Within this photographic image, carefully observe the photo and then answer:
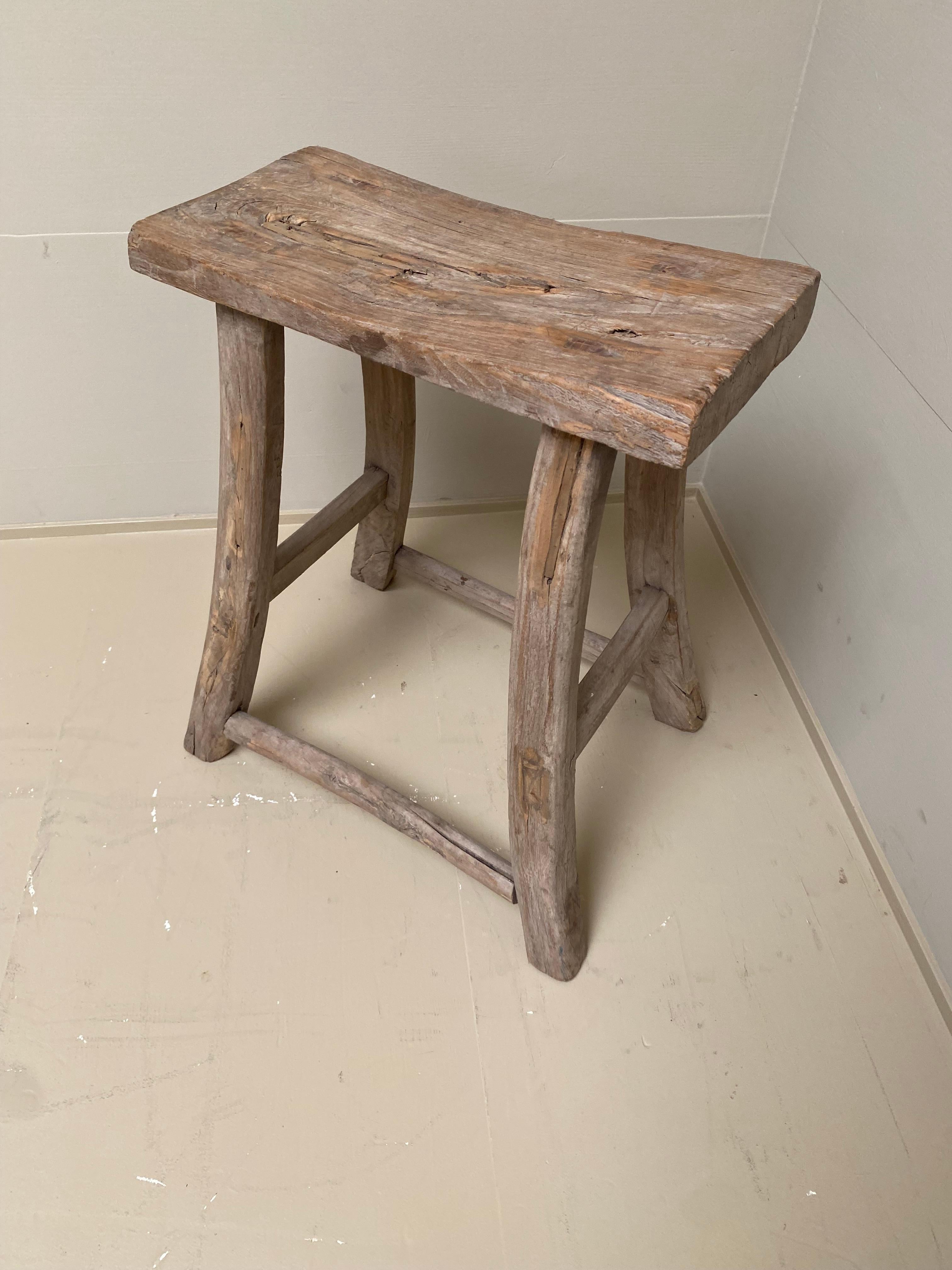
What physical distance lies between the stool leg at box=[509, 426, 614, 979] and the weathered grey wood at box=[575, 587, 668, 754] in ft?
0.21

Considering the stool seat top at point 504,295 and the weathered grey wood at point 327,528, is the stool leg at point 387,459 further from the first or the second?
the stool seat top at point 504,295

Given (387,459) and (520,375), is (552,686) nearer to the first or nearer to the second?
(520,375)

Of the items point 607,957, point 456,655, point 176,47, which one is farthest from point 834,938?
point 176,47

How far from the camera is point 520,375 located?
3.10 ft

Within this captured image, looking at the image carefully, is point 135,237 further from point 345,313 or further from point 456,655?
point 456,655

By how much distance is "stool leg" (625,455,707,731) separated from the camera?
4.73 feet

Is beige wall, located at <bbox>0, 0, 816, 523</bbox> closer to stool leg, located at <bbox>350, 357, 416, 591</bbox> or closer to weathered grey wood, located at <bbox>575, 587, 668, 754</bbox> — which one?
stool leg, located at <bbox>350, 357, 416, 591</bbox>

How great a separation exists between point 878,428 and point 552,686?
0.79 m

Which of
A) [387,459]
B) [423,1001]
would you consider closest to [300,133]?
[387,459]

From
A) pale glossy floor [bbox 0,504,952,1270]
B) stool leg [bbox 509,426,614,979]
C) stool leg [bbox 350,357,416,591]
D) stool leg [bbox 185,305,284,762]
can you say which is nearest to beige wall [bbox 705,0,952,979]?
pale glossy floor [bbox 0,504,952,1270]

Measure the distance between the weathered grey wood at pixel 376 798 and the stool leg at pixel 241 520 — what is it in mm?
62

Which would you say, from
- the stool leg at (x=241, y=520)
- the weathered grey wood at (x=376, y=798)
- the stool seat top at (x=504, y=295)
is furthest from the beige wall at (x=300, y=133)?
the weathered grey wood at (x=376, y=798)

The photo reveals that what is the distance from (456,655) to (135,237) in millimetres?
959

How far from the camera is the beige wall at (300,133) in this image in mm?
1568
